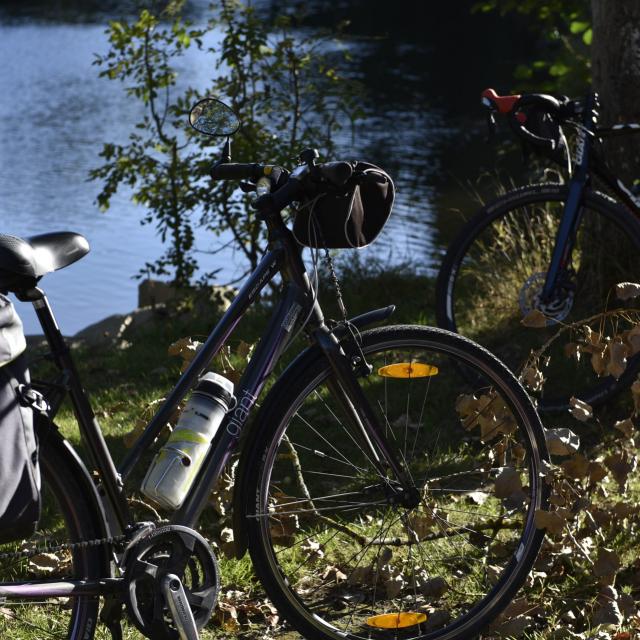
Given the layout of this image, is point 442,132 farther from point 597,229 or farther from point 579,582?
point 579,582

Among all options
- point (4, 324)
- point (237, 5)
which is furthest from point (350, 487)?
point (237, 5)

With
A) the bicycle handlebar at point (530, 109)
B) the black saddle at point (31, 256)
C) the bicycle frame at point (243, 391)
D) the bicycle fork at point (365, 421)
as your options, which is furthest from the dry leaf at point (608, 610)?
the bicycle handlebar at point (530, 109)

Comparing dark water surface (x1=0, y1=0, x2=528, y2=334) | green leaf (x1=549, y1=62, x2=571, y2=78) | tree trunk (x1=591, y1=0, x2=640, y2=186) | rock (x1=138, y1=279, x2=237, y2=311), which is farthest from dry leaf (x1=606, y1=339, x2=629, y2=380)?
green leaf (x1=549, y1=62, x2=571, y2=78)

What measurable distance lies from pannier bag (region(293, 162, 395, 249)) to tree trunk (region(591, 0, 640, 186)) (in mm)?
2685

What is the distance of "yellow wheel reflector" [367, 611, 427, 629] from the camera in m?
3.35

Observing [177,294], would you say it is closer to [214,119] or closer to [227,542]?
[227,542]

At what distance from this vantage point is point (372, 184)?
2980mm

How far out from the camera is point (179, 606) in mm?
2857

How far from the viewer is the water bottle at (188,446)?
2887 millimetres

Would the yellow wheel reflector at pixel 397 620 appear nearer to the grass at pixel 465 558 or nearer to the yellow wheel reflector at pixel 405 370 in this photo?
the grass at pixel 465 558

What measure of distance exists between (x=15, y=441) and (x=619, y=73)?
148 inches

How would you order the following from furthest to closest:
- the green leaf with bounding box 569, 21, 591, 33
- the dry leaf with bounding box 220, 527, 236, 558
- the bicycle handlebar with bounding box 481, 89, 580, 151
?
the green leaf with bounding box 569, 21, 591, 33 → the bicycle handlebar with bounding box 481, 89, 580, 151 → the dry leaf with bounding box 220, 527, 236, 558

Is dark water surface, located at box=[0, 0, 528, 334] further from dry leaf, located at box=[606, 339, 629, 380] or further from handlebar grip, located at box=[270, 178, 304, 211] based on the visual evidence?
handlebar grip, located at box=[270, 178, 304, 211]

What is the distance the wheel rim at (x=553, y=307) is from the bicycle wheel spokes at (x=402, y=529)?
707 mm
